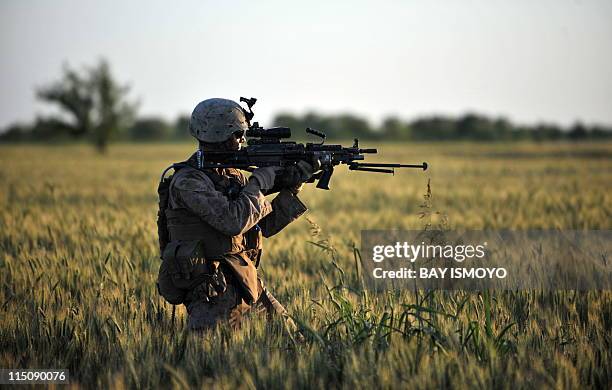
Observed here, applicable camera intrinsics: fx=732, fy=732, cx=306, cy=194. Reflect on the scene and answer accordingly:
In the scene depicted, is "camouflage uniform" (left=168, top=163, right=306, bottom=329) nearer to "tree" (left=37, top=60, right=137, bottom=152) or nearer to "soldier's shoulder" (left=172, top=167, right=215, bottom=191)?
"soldier's shoulder" (left=172, top=167, right=215, bottom=191)

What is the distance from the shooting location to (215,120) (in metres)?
4.55

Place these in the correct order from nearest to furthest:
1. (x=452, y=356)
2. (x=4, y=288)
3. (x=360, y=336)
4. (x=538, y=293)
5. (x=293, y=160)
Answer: (x=452, y=356) → (x=360, y=336) → (x=293, y=160) → (x=538, y=293) → (x=4, y=288)

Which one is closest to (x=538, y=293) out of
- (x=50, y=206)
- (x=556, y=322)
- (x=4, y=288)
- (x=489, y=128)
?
(x=556, y=322)

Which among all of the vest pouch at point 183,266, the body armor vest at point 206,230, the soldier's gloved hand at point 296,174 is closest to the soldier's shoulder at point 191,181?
the body armor vest at point 206,230

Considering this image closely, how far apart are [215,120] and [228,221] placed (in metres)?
0.66

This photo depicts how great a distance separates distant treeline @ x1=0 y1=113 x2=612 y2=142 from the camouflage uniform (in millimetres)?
66163

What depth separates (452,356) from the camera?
384cm

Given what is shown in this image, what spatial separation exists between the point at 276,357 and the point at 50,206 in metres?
10.7

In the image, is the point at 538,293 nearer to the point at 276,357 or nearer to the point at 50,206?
the point at 276,357

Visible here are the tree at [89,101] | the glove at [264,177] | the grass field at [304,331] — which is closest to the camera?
the grass field at [304,331]

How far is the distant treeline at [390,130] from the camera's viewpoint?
83.6 meters

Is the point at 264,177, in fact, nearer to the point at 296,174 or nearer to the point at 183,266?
the point at 296,174

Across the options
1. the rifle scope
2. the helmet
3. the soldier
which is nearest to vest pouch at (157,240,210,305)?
the soldier

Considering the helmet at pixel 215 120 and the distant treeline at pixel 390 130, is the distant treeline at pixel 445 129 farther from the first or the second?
the helmet at pixel 215 120
